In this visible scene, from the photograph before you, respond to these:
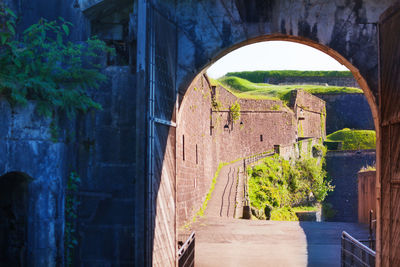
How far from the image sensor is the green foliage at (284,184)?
1048 inches

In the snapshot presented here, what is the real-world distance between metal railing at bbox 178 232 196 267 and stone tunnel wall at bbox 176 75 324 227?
207 cm

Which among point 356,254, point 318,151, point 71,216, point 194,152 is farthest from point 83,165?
point 318,151

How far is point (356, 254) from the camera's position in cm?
759

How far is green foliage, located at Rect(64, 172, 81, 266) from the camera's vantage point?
6.73m

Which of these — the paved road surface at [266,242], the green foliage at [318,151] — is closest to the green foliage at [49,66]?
the paved road surface at [266,242]

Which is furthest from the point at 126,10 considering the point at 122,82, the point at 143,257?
the point at 143,257

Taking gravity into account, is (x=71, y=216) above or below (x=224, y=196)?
above

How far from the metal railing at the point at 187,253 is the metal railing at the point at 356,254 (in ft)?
8.70

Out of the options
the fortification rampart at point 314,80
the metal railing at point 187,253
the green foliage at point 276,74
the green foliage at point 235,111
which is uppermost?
the green foliage at point 276,74

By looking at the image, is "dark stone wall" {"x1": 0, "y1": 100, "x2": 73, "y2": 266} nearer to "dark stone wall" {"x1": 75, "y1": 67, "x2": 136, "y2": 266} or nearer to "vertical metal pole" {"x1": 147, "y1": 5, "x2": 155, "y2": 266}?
"dark stone wall" {"x1": 75, "y1": 67, "x2": 136, "y2": 266}

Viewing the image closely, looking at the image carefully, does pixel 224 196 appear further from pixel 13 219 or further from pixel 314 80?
pixel 314 80

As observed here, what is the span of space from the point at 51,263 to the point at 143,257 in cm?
141

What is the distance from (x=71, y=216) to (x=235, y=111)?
2592 cm

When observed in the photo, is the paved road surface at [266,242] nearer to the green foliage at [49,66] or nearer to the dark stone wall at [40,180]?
the dark stone wall at [40,180]
